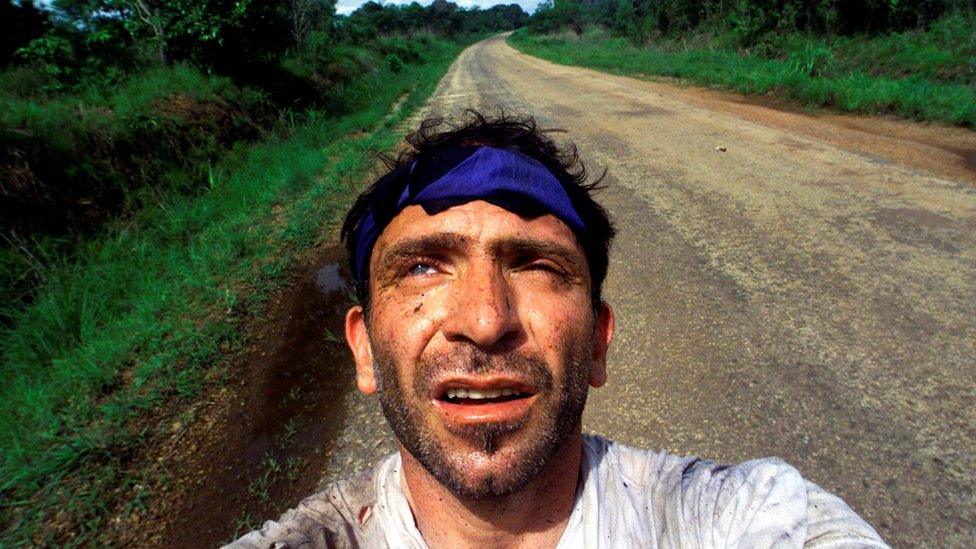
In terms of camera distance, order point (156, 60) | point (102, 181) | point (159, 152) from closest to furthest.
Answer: point (102, 181)
point (159, 152)
point (156, 60)

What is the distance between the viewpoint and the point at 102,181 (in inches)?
229

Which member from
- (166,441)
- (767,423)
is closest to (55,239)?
(166,441)

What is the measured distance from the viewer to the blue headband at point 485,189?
1353mm

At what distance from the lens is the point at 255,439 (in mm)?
2686

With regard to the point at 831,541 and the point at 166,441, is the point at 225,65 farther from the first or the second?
the point at 831,541

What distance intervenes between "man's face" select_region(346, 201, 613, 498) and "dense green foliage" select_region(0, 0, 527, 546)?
181 centimetres

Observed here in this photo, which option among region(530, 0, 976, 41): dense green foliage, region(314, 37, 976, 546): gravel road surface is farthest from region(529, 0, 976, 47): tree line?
region(314, 37, 976, 546): gravel road surface

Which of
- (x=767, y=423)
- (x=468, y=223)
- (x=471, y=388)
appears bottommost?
(x=767, y=423)

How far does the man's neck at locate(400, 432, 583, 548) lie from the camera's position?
118cm

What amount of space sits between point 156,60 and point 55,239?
5.23 m

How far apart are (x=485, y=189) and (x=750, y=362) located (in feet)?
7.30

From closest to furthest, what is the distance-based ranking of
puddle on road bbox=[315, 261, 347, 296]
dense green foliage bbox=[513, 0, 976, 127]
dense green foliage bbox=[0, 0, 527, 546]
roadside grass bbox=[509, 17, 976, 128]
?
dense green foliage bbox=[0, 0, 527, 546]
puddle on road bbox=[315, 261, 347, 296]
roadside grass bbox=[509, 17, 976, 128]
dense green foliage bbox=[513, 0, 976, 127]

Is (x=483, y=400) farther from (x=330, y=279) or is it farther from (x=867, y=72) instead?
(x=867, y=72)

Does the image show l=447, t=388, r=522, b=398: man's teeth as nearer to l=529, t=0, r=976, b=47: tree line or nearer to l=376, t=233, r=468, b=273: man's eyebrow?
l=376, t=233, r=468, b=273: man's eyebrow
